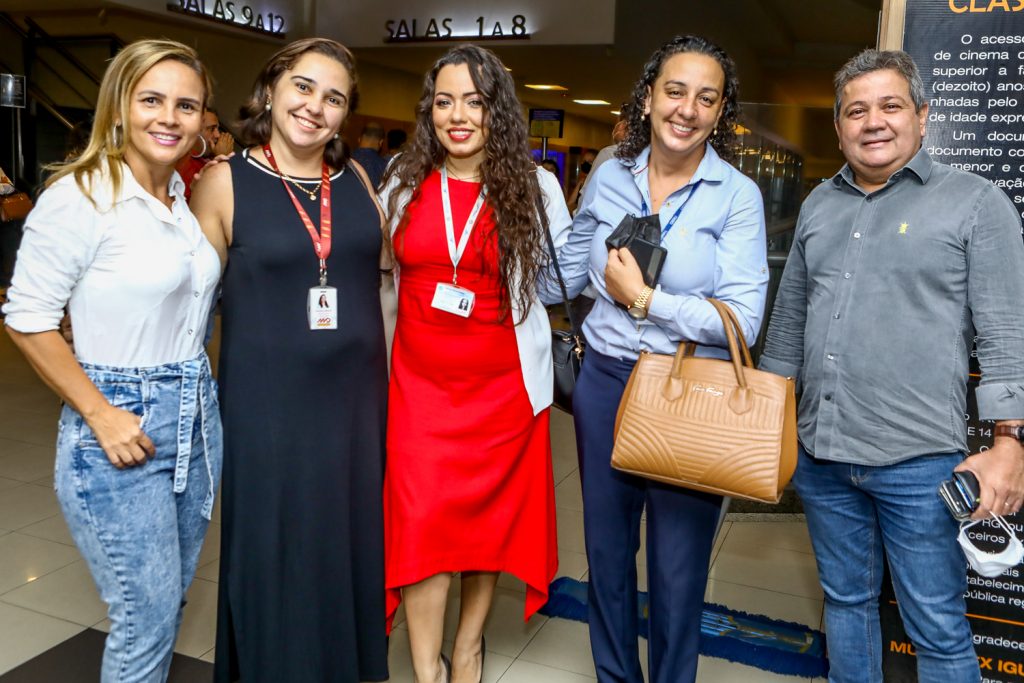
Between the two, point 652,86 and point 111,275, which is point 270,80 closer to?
point 111,275

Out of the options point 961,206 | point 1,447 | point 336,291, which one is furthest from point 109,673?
point 1,447

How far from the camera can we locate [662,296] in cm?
196

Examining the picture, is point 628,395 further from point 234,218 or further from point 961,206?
point 234,218

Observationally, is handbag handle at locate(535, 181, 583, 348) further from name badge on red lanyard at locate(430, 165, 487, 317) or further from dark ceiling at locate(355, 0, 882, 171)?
dark ceiling at locate(355, 0, 882, 171)

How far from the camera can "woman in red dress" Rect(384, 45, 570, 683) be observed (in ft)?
7.38

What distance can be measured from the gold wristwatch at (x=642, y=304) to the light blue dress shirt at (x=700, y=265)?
0.05 feet

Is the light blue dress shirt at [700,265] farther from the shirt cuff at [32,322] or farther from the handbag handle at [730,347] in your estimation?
the shirt cuff at [32,322]

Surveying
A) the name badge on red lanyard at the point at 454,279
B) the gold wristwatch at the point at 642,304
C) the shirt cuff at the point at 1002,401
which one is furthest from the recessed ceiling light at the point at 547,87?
the shirt cuff at the point at 1002,401

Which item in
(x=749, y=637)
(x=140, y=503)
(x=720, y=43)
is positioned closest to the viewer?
(x=140, y=503)

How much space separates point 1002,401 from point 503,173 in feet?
4.37

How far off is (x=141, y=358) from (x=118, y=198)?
1.10ft

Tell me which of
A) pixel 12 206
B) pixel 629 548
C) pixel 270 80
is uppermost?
pixel 270 80

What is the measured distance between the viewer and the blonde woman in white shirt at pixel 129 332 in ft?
5.43

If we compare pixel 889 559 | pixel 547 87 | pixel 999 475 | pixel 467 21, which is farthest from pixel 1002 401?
pixel 547 87
